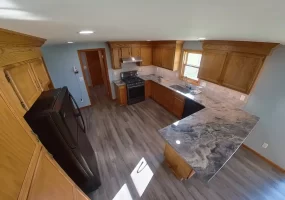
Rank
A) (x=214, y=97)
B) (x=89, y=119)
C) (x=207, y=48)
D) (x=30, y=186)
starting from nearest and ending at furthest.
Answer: (x=30, y=186) → (x=207, y=48) → (x=214, y=97) → (x=89, y=119)

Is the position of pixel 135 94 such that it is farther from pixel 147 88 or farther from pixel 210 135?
pixel 210 135

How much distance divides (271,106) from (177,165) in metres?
2.05

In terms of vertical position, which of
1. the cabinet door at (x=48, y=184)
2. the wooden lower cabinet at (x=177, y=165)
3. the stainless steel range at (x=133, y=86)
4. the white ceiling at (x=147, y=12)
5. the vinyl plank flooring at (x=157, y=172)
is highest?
the white ceiling at (x=147, y=12)

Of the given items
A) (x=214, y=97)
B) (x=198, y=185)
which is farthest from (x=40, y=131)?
(x=214, y=97)

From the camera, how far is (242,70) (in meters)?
2.19

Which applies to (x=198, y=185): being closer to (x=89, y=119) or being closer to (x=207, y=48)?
(x=207, y=48)

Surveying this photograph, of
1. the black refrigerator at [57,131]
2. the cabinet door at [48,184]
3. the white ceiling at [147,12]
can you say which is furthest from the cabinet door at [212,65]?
the cabinet door at [48,184]

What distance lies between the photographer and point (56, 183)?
3.04ft

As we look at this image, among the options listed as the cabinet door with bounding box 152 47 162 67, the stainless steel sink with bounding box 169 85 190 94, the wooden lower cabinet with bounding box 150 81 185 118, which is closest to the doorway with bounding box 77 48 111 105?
the wooden lower cabinet with bounding box 150 81 185 118

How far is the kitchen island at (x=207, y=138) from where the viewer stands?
145 cm

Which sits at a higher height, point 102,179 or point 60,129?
point 60,129

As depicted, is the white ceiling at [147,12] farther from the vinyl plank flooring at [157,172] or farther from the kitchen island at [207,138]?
the vinyl plank flooring at [157,172]

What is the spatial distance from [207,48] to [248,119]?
1652 millimetres

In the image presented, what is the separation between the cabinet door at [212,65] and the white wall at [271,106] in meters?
Result: 0.66
